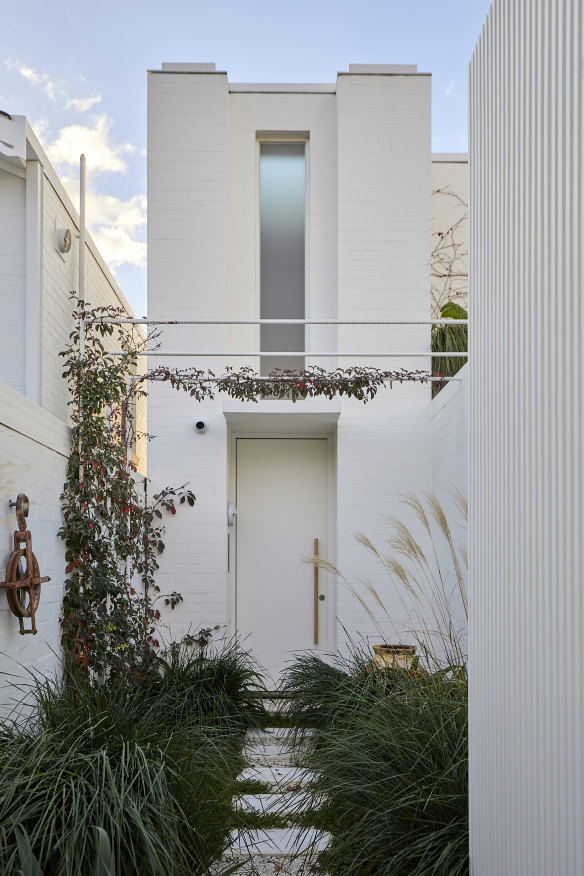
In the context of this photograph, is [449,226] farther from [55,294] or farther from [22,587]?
[22,587]

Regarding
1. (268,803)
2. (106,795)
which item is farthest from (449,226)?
(106,795)

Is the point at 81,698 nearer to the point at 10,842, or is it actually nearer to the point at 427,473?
the point at 10,842

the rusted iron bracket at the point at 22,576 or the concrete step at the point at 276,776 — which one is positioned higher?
the rusted iron bracket at the point at 22,576

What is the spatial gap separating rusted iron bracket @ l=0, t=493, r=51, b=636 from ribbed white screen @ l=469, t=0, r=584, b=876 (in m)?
1.84

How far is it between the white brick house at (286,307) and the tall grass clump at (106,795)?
388 cm

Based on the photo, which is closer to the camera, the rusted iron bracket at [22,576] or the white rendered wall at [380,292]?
the rusted iron bracket at [22,576]

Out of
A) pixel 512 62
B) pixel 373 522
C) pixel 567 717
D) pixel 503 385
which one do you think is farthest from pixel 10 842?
pixel 373 522

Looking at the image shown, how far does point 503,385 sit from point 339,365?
5105 millimetres

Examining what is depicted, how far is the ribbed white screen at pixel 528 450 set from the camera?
1697mm

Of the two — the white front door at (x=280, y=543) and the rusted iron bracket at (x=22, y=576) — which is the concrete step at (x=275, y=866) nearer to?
the rusted iron bracket at (x=22, y=576)

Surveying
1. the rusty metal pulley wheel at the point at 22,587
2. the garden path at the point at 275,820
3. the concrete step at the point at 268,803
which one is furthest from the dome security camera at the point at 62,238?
the concrete step at the point at 268,803

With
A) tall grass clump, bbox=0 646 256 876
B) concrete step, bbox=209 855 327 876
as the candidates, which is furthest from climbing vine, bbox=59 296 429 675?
concrete step, bbox=209 855 327 876

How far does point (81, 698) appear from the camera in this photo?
2934 mm

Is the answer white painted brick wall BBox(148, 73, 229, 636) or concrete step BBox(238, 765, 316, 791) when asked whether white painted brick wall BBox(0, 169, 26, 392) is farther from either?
concrete step BBox(238, 765, 316, 791)
